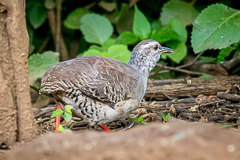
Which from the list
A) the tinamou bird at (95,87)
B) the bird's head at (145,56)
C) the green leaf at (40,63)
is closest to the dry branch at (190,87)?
Answer: the bird's head at (145,56)

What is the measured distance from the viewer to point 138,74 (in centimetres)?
505

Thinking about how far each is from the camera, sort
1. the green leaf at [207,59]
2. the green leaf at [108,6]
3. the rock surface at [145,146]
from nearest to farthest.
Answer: the rock surface at [145,146], the green leaf at [207,59], the green leaf at [108,6]

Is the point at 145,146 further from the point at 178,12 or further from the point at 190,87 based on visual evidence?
the point at 178,12

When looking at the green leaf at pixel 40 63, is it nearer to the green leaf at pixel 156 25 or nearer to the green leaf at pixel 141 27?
the green leaf at pixel 141 27

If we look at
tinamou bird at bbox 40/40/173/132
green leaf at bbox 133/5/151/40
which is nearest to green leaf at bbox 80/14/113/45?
green leaf at bbox 133/5/151/40

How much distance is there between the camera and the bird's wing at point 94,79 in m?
4.16

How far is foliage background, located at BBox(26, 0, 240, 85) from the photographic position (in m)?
6.63

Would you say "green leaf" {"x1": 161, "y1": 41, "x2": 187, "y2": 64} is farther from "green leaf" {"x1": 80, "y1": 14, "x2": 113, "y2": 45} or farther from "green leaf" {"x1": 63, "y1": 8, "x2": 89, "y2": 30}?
"green leaf" {"x1": 63, "y1": 8, "x2": 89, "y2": 30}

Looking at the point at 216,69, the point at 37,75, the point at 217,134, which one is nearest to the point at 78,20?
the point at 37,75

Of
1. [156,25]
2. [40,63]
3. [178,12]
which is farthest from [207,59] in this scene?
[40,63]

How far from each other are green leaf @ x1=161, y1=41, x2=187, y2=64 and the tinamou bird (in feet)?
7.76

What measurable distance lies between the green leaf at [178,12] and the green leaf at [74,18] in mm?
1622

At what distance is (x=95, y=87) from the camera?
4.32 meters

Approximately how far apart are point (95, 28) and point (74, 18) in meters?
0.95
